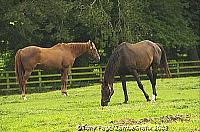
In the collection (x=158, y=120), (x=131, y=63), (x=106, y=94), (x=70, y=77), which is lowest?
(x=70, y=77)

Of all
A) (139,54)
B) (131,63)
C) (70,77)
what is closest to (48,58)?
(139,54)

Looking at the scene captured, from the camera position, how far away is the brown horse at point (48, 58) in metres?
19.6

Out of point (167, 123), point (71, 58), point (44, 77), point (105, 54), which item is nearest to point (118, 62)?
point (167, 123)

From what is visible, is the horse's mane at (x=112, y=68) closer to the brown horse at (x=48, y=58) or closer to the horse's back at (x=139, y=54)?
the horse's back at (x=139, y=54)

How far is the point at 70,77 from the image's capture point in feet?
99.7

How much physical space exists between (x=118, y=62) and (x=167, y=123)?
485 centimetres

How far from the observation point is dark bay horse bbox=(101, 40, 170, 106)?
13.7 meters

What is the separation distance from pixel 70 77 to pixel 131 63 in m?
16.5

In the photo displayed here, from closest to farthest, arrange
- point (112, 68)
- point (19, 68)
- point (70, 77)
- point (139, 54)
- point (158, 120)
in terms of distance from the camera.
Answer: point (158, 120), point (112, 68), point (139, 54), point (19, 68), point (70, 77)

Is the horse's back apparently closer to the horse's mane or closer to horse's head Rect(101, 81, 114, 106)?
the horse's mane

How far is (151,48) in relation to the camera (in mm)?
14961

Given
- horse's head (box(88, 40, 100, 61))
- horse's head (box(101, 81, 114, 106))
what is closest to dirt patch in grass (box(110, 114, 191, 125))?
horse's head (box(101, 81, 114, 106))

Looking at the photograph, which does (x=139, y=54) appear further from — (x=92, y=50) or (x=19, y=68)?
(x=19, y=68)

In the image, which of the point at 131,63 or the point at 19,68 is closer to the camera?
the point at 131,63
